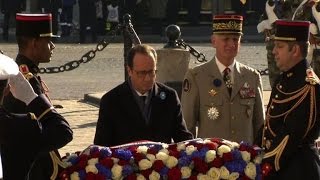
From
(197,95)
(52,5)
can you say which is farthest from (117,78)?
(197,95)

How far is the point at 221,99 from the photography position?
22.6ft

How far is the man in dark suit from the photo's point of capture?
6.07 metres

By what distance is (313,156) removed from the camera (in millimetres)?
5770

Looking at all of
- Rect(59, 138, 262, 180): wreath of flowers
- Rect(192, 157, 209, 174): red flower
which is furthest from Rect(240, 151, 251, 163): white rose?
Rect(192, 157, 209, 174): red flower

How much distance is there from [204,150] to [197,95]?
1.11m

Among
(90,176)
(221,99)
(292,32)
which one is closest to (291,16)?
(221,99)

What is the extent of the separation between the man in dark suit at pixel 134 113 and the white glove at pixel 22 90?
0.73 metres

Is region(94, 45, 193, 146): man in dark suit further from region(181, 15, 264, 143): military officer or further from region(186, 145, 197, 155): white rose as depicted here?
region(181, 15, 264, 143): military officer

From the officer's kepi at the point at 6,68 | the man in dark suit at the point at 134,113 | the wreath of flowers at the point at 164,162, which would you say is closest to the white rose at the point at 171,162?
the wreath of flowers at the point at 164,162

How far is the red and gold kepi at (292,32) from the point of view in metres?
5.88

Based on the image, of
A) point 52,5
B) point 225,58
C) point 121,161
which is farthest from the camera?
point 52,5

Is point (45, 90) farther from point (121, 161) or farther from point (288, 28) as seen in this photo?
point (288, 28)

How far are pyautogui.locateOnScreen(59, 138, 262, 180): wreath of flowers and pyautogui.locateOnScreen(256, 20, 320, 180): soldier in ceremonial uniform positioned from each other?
0.14 m

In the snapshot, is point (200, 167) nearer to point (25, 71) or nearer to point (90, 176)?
point (90, 176)
